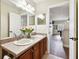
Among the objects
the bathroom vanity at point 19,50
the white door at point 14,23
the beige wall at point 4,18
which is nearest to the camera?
the bathroom vanity at point 19,50

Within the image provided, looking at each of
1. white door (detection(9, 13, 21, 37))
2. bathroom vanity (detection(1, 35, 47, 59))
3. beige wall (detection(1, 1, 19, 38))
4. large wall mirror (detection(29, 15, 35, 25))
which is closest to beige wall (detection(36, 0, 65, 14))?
large wall mirror (detection(29, 15, 35, 25))

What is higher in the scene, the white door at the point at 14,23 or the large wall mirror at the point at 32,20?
the large wall mirror at the point at 32,20

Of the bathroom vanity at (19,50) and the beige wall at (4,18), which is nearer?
Answer: the bathroom vanity at (19,50)

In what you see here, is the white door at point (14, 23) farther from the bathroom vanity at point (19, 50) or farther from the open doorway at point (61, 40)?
the open doorway at point (61, 40)

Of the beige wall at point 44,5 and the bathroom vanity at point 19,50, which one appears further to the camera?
the beige wall at point 44,5

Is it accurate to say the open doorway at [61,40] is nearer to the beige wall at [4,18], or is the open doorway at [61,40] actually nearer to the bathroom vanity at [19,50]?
the bathroom vanity at [19,50]

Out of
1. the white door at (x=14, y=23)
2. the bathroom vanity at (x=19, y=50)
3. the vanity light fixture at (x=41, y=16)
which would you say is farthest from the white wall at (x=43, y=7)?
the bathroom vanity at (x=19, y=50)

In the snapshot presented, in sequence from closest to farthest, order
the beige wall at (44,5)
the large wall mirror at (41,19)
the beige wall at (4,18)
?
the beige wall at (4,18), the beige wall at (44,5), the large wall mirror at (41,19)

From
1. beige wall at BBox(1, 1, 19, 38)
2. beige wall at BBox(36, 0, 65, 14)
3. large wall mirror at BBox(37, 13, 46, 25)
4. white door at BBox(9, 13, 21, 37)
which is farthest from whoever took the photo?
large wall mirror at BBox(37, 13, 46, 25)

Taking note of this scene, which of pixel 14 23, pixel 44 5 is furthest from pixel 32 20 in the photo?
pixel 14 23

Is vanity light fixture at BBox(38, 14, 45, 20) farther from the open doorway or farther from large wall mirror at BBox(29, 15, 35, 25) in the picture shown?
the open doorway

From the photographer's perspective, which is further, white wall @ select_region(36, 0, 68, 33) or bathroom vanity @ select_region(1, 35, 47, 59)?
white wall @ select_region(36, 0, 68, 33)

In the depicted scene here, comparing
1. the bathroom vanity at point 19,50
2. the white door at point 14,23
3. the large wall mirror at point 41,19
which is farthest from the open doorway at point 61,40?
the bathroom vanity at point 19,50

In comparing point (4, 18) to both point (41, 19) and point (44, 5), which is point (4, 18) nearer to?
point (41, 19)
